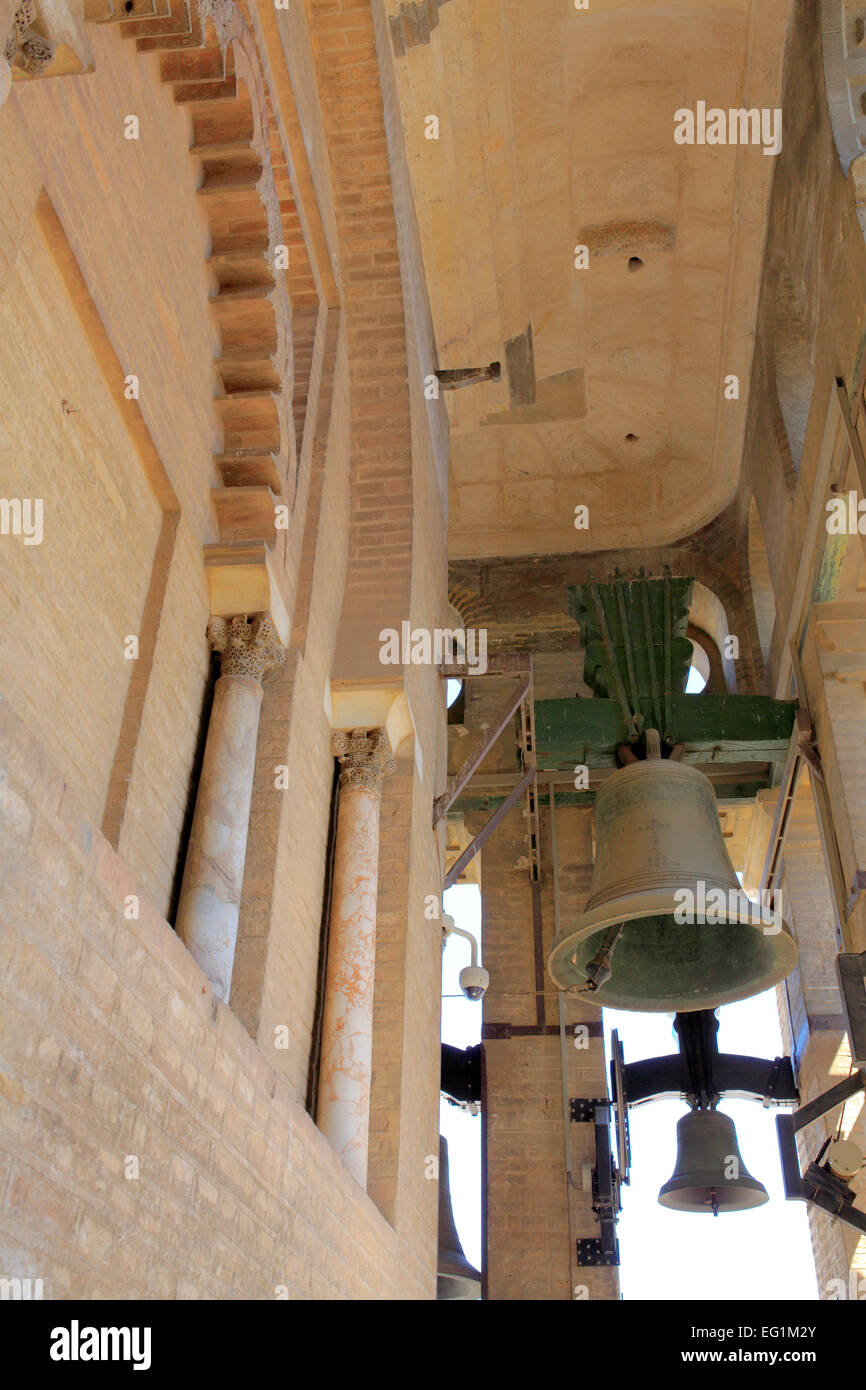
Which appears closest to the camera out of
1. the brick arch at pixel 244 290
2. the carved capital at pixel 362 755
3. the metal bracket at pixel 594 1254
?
the brick arch at pixel 244 290

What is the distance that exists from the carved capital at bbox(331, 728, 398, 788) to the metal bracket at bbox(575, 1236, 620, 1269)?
4667mm

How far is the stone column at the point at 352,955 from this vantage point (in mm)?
5762

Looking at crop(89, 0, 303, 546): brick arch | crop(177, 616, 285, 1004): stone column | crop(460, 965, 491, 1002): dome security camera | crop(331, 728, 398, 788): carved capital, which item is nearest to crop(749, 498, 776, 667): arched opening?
crop(460, 965, 491, 1002): dome security camera

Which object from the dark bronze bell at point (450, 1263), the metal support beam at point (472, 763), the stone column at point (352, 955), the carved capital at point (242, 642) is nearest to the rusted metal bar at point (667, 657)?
the metal support beam at point (472, 763)

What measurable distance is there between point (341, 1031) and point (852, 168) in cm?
515

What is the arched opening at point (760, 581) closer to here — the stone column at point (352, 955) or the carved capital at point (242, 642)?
the stone column at point (352, 955)

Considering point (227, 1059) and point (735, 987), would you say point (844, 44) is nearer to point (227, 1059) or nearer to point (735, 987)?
point (735, 987)

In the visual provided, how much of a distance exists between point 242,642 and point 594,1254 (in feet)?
19.8

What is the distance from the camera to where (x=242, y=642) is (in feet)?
18.4

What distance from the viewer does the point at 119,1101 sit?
291 cm

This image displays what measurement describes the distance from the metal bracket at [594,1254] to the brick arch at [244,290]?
244 inches

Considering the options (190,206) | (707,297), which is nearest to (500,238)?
(707,297)

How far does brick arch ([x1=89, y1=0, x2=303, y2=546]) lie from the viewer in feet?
18.7

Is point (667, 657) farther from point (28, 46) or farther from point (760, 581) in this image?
point (28, 46)
